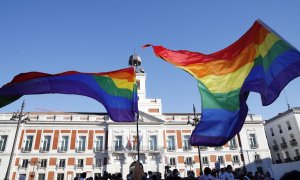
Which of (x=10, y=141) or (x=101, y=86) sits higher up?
(x=10, y=141)

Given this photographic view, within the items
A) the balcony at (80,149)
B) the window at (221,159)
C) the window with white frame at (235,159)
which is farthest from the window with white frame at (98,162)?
the window with white frame at (235,159)

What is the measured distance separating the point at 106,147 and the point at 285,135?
107 ft

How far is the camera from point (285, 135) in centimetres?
4525

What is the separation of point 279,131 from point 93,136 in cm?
3494

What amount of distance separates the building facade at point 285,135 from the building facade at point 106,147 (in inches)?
269

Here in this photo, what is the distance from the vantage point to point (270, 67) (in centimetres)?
610

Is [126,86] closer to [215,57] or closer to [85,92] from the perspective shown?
[85,92]

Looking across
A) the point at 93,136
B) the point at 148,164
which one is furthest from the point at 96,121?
the point at 148,164

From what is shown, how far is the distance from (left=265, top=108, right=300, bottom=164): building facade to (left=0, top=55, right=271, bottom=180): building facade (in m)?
6.84

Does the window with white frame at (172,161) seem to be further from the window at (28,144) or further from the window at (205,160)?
the window at (28,144)

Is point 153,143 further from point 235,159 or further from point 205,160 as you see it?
point 235,159

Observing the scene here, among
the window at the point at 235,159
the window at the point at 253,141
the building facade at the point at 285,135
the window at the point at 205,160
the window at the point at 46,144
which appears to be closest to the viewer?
the window at the point at 46,144

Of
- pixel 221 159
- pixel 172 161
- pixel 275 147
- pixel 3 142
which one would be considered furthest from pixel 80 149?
pixel 275 147

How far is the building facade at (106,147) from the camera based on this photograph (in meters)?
35.3
